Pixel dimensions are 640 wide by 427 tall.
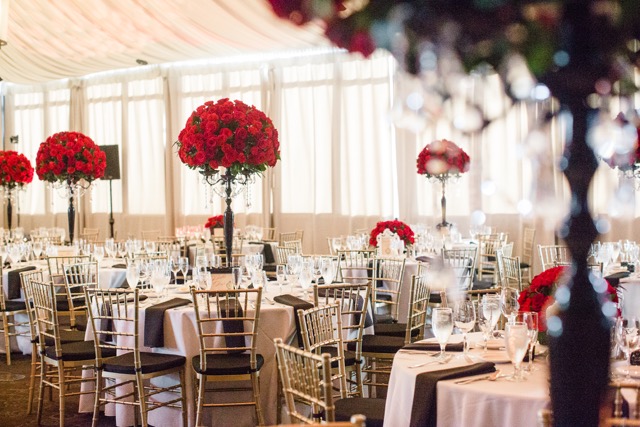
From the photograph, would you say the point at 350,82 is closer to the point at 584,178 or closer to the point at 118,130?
the point at 118,130

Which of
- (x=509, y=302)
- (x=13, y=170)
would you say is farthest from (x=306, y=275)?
(x=13, y=170)

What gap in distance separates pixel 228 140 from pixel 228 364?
1.46 m

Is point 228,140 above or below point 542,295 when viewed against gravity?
above

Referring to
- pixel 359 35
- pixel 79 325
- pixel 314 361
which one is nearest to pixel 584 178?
pixel 359 35

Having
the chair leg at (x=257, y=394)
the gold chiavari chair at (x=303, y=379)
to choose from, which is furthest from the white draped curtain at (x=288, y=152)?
the gold chiavari chair at (x=303, y=379)

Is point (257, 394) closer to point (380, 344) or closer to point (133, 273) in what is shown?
point (380, 344)

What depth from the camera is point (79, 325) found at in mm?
6262

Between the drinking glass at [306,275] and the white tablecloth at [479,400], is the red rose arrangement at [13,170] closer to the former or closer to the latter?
the drinking glass at [306,275]

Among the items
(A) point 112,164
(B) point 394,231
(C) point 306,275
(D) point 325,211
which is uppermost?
(A) point 112,164

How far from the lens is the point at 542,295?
3.29 m

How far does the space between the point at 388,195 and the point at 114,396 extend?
7.51 m

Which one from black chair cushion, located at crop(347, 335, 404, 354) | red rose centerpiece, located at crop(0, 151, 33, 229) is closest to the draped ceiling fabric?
red rose centerpiece, located at crop(0, 151, 33, 229)

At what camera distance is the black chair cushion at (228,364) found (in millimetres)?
4422

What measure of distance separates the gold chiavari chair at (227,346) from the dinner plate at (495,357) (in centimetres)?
140
